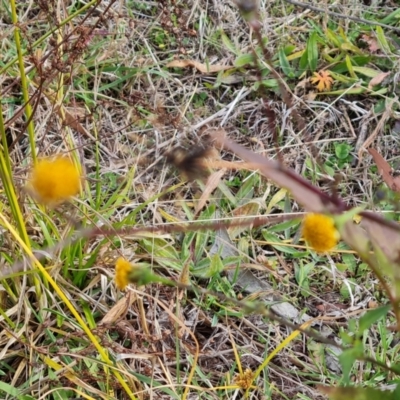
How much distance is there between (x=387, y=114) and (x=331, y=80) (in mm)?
199

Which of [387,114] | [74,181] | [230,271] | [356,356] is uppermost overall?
[74,181]

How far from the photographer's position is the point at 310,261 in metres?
1.50

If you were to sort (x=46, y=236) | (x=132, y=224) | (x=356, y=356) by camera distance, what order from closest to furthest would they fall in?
(x=356, y=356) < (x=46, y=236) < (x=132, y=224)

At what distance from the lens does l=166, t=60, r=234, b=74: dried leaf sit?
72.6 inches

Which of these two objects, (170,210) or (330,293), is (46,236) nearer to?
(170,210)

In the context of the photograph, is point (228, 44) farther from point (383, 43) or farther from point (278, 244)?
point (278, 244)

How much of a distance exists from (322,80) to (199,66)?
372 mm

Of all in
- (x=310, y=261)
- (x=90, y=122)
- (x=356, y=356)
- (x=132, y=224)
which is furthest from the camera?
(x=90, y=122)

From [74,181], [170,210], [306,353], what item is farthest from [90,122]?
[74,181]

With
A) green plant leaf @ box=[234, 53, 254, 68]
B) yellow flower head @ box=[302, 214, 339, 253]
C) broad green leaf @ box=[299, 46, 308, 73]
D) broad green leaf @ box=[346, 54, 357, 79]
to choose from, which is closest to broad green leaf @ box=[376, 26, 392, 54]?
broad green leaf @ box=[346, 54, 357, 79]

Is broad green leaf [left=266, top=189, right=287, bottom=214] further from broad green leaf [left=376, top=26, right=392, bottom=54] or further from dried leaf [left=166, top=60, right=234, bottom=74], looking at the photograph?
broad green leaf [left=376, top=26, right=392, bottom=54]

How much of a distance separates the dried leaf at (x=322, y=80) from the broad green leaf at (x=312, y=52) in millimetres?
32

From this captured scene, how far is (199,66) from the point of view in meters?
1.86

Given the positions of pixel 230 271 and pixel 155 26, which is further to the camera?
pixel 155 26
